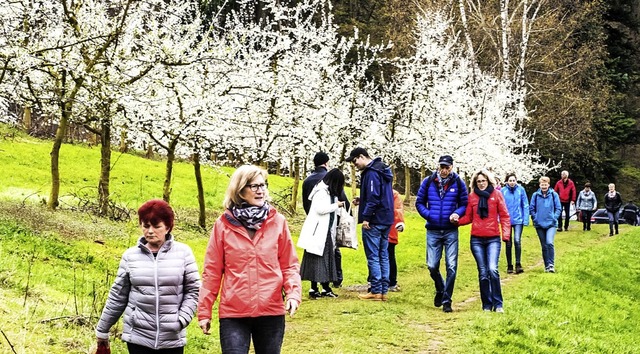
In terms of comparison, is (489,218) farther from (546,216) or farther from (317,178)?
(546,216)

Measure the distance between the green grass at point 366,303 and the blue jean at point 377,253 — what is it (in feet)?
1.17

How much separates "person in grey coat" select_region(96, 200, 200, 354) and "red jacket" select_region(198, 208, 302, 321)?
0.20 meters

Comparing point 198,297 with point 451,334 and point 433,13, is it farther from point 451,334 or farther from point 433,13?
point 433,13

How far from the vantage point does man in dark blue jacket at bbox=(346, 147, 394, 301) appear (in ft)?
34.9

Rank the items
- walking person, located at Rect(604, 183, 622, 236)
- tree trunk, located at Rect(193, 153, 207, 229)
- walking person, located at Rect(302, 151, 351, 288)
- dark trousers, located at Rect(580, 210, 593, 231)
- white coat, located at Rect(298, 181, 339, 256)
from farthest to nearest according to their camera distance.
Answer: dark trousers, located at Rect(580, 210, 593, 231), walking person, located at Rect(604, 183, 622, 236), tree trunk, located at Rect(193, 153, 207, 229), walking person, located at Rect(302, 151, 351, 288), white coat, located at Rect(298, 181, 339, 256)

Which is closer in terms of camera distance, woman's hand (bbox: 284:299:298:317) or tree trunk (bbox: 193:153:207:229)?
woman's hand (bbox: 284:299:298:317)

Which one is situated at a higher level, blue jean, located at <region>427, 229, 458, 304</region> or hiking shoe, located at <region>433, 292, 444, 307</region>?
blue jean, located at <region>427, 229, 458, 304</region>

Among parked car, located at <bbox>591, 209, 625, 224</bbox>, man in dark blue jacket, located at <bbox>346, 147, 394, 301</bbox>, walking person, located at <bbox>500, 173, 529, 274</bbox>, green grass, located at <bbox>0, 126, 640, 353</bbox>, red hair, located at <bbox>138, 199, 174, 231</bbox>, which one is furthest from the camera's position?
parked car, located at <bbox>591, 209, 625, 224</bbox>

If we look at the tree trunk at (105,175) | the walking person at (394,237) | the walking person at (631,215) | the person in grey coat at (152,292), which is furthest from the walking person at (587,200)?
the person in grey coat at (152,292)

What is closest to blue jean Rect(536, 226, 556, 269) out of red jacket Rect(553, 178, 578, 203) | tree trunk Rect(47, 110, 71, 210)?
red jacket Rect(553, 178, 578, 203)

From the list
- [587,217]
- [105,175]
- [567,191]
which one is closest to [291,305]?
[105,175]

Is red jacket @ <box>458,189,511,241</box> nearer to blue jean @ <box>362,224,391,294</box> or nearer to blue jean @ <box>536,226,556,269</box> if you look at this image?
blue jean @ <box>362,224,391,294</box>

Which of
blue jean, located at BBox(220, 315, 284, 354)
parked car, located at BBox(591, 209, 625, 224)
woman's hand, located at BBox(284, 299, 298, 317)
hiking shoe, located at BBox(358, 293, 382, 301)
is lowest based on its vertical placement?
hiking shoe, located at BBox(358, 293, 382, 301)

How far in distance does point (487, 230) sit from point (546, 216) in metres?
5.37
